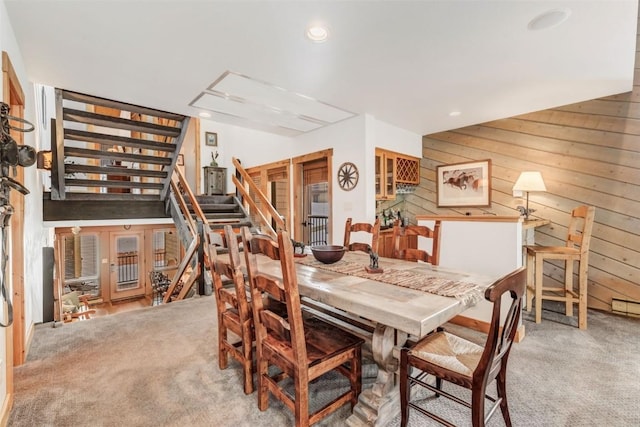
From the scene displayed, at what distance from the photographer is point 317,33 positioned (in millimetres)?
2137

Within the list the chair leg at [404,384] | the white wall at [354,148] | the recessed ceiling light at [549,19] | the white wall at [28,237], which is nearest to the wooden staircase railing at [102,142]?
the white wall at [28,237]

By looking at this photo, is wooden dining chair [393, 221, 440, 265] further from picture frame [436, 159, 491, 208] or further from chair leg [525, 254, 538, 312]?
picture frame [436, 159, 491, 208]

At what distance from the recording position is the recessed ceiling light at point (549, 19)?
192 cm

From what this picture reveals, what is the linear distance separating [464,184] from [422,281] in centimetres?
337

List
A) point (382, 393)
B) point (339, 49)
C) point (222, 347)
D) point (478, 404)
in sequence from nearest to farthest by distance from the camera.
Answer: point (478, 404)
point (382, 393)
point (222, 347)
point (339, 49)

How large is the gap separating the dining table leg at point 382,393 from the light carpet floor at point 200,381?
10 centimetres

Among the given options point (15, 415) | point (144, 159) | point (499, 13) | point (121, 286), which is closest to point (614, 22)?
point (499, 13)

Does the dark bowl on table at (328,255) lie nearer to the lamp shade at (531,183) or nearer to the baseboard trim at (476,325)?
the baseboard trim at (476,325)

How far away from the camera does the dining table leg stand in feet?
5.05

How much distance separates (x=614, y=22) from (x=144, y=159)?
5.05 meters

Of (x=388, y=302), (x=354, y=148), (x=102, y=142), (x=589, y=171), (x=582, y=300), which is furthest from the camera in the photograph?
(x=354, y=148)

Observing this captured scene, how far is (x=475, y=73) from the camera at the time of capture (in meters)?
2.78

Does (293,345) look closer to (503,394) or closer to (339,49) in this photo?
(503,394)

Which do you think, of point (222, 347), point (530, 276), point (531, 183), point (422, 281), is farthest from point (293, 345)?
point (531, 183)
